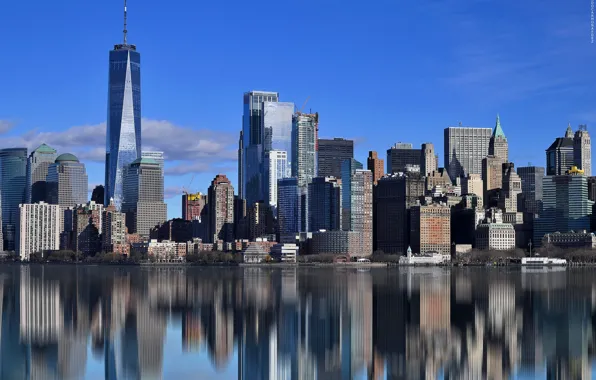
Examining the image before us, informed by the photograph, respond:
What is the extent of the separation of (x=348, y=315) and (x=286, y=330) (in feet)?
29.8

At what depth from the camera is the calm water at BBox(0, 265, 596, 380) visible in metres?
44.2

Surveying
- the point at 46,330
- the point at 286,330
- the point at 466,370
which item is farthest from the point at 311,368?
the point at 46,330

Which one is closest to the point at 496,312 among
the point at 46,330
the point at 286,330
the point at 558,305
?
the point at 558,305

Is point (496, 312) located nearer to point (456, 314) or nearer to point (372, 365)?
point (456, 314)

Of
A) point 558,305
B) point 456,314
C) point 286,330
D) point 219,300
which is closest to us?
point 286,330

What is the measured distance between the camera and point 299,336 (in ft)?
Answer: 179

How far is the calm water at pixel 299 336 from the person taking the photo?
4416 cm

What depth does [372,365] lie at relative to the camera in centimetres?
4522

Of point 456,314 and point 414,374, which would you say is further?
point 456,314

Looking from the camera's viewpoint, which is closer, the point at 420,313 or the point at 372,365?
the point at 372,365

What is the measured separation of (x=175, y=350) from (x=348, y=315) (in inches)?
712

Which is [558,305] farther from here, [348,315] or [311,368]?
[311,368]

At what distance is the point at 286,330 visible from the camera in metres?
57.1

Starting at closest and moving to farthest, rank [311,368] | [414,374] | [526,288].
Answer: [414,374], [311,368], [526,288]
